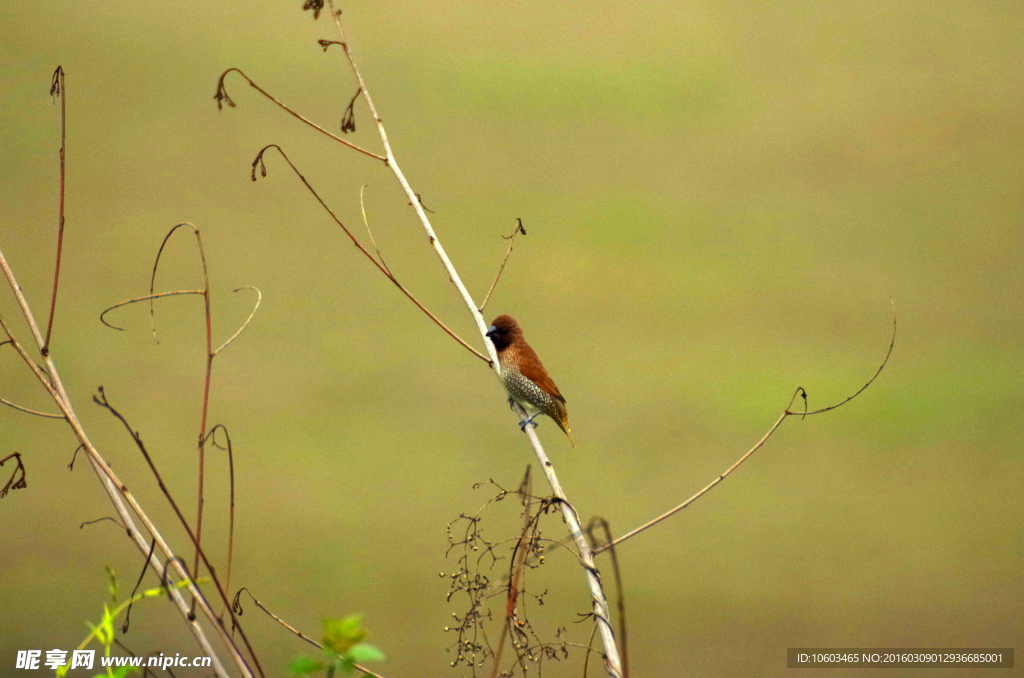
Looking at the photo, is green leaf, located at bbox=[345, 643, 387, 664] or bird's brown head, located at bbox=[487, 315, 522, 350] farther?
bird's brown head, located at bbox=[487, 315, 522, 350]

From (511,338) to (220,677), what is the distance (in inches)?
28.4

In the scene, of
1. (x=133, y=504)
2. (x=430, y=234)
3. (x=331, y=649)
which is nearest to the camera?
(x=331, y=649)

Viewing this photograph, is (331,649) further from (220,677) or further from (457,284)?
(457,284)

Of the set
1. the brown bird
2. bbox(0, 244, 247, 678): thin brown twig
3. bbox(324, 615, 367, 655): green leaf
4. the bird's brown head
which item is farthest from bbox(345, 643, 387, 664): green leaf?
the bird's brown head

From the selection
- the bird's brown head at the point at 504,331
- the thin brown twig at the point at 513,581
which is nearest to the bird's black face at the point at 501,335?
the bird's brown head at the point at 504,331

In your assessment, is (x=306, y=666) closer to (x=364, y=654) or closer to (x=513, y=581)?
(x=364, y=654)

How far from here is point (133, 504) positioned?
38 centimetres

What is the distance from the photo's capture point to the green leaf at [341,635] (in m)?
0.25

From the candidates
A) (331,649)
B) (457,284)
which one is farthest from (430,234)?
(331,649)

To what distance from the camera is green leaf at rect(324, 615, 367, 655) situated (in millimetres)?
250

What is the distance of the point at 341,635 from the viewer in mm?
250

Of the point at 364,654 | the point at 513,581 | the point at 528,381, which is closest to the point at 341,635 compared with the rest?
the point at 364,654

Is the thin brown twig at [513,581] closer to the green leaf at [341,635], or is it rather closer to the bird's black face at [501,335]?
the green leaf at [341,635]

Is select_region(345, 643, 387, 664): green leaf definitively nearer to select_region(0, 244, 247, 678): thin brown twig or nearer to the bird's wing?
select_region(0, 244, 247, 678): thin brown twig
